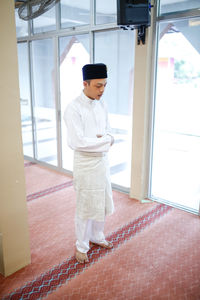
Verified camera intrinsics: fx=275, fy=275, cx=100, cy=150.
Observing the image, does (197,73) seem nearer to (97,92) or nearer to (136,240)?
(97,92)

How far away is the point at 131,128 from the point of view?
12.3ft

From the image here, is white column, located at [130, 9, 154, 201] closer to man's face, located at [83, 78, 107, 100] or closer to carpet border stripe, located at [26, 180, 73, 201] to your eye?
carpet border stripe, located at [26, 180, 73, 201]

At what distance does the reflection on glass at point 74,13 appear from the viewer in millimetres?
3840

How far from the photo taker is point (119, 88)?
379cm

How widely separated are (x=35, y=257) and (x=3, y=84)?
156 centimetres

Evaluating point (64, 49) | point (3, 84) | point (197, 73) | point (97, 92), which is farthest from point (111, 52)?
point (3, 84)

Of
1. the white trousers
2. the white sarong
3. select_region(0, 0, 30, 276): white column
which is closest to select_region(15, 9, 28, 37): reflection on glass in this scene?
select_region(0, 0, 30, 276): white column

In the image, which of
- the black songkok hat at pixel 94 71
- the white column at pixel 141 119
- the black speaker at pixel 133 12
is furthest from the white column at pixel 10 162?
the white column at pixel 141 119

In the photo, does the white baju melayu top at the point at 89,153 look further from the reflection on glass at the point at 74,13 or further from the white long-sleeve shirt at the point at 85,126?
the reflection on glass at the point at 74,13

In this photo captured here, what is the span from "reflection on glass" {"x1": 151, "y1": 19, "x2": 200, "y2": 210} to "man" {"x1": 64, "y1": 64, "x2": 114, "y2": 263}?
4.59 ft

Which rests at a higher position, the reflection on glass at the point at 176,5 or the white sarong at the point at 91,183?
the reflection on glass at the point at 176,5

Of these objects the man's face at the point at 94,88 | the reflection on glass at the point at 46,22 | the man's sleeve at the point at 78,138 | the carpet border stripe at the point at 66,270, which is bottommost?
the carpet border stripe at the point at 66,270

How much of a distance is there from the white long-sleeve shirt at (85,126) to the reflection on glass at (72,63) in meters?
1.98

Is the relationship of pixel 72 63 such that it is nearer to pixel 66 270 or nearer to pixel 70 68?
pixel 70 68
